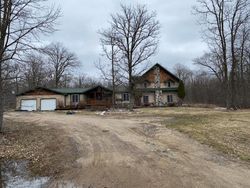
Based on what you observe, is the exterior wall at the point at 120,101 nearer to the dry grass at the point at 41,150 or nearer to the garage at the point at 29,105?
the garage at the point at 29,105

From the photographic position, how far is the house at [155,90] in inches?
1934

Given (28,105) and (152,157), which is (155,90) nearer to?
(28,105)

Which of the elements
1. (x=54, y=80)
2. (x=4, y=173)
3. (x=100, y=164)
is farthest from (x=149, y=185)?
(x=54, y=80)

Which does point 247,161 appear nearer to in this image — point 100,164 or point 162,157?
point 162,157

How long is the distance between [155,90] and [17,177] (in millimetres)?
42507

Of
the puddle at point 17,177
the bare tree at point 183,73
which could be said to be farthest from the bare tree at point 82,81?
the puddle at point 17,177

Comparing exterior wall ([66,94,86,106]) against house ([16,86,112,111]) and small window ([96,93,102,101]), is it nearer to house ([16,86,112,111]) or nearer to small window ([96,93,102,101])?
house ([16,86,112,111])

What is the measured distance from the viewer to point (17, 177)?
824 centimetres

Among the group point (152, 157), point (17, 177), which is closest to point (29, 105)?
point (17, 177)

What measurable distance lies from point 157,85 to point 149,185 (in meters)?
44.1

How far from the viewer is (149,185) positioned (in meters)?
6.89

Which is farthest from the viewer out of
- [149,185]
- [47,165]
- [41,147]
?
[41,147]

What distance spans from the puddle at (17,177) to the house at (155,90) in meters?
38.3

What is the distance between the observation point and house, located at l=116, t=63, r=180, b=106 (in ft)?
161
